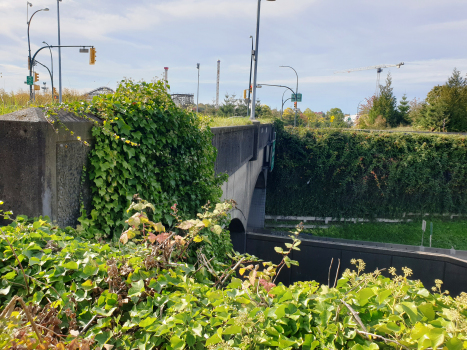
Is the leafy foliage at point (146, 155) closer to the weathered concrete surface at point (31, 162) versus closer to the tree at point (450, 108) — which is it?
the weathered concrete surface at point (31, 162)

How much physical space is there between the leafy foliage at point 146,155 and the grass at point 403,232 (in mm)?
18072

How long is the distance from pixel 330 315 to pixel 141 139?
2813 millimetres

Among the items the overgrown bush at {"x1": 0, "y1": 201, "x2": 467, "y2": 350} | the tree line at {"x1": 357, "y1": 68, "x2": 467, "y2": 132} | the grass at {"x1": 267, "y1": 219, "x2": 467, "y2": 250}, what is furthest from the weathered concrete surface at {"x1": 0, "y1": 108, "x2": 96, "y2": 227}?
the tree line at {"x1": 357, "y1": 68, "x2": 467, "y2": 132}

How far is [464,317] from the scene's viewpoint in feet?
4.79

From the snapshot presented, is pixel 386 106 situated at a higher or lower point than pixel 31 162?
higher

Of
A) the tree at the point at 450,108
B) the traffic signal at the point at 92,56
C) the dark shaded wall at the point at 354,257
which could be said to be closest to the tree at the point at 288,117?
the tree at the point at 450,108

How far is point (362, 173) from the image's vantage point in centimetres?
2331

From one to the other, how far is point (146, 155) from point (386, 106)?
4124 cm

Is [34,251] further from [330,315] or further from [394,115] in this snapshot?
[394,115]

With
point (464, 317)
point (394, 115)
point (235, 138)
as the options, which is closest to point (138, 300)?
point (464, 317)

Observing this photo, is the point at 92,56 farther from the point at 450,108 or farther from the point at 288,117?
the point at 288,117

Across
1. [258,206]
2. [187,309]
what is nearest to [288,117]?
[258,206]

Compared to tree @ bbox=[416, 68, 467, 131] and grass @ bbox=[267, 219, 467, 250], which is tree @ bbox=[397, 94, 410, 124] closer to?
tree @ bbox=[416, 68, 467, 131]

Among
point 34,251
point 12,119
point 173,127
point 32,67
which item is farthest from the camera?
point 32,67
